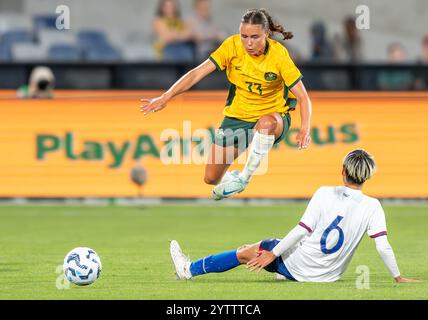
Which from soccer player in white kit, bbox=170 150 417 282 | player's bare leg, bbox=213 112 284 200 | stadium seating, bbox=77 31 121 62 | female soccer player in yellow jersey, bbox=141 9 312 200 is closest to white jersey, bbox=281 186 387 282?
soccer player in white kit, bbox=170 150 417 282

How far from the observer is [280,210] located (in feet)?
58.1

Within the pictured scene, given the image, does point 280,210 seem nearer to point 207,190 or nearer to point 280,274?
point 207,190

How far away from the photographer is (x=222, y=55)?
11.0 metres

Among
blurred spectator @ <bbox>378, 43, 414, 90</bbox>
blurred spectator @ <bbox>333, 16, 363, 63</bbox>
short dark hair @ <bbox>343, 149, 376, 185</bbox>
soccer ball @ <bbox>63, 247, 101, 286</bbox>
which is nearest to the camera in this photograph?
short dark hair @ <bbox>343, 149, 376, 185</bbox>

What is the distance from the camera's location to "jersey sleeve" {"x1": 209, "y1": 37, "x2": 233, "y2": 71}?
11.0 m

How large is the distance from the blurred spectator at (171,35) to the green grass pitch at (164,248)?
4.22 m

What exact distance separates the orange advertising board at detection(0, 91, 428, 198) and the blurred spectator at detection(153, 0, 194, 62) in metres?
3.05

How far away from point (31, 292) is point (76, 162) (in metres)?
9.31

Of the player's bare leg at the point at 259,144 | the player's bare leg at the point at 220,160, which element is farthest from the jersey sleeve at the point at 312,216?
the player's bare leg at the point at 220,160

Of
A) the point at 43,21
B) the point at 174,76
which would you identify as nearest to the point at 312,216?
the point at 174,76

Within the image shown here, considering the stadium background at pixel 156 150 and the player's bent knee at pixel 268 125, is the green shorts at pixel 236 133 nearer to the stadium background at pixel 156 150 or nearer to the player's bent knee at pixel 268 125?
the player's bent knee at pixel 268 125

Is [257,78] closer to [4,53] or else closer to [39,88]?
[39,88]

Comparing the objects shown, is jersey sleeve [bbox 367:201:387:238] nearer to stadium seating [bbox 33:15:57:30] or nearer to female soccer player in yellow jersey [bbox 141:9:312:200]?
female soccer player in yellow jersey [bbox 141:9:312:200]

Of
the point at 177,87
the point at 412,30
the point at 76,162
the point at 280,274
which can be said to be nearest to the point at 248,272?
the point at 280,274
